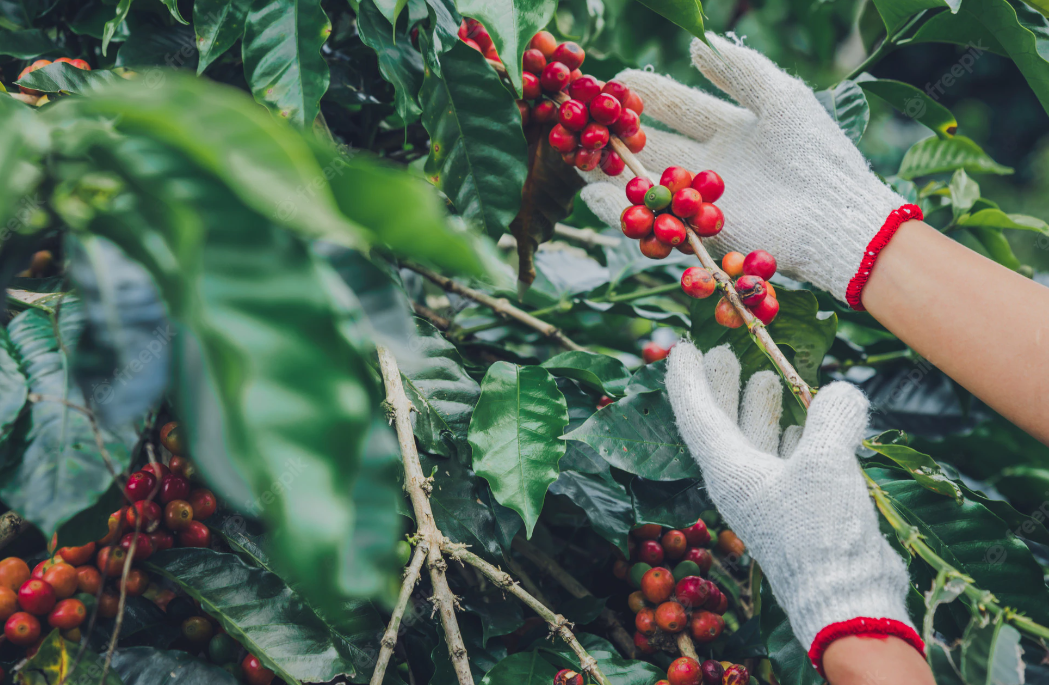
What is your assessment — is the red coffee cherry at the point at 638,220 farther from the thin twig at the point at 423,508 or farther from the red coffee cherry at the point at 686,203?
the thin twig at the point at 423,508

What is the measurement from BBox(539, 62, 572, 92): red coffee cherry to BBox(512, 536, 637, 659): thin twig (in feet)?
2.27

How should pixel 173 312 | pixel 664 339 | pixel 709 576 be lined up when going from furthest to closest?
pixel 664 339 < pixel 709 576 < pixel 173 312

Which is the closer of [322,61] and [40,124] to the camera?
[40,124]

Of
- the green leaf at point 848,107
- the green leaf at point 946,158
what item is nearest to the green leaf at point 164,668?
the green leaf at point 848,107

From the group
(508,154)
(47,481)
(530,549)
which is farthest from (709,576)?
(47,481)

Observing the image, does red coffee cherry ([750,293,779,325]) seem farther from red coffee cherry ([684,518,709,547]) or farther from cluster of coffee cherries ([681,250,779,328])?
red coffee cherry ([684,518,709,547])

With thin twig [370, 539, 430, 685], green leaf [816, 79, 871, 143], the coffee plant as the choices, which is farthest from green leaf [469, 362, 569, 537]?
green leaf [816, 79, 871, 143]

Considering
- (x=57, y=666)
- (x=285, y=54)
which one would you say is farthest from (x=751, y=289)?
(x=57, y=666)

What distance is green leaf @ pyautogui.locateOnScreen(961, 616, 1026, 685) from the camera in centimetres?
53

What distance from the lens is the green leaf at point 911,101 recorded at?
1.13 metres

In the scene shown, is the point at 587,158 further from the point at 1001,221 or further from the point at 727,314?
the point at 1001,221

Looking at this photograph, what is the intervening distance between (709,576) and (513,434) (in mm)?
480

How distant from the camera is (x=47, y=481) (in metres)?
0.53

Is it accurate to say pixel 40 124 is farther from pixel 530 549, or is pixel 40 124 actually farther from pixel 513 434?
pixel 530 549
